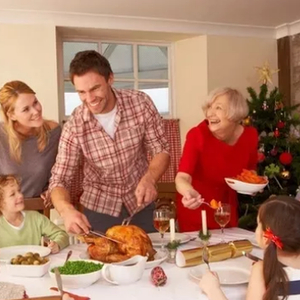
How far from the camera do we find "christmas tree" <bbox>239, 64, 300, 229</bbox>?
4086 mm

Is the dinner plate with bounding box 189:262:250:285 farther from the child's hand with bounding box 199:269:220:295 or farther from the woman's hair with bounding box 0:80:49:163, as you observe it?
the woman's hair with bounding box 0:80:49:163

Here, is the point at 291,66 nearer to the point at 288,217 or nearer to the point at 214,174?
the point at 214,174

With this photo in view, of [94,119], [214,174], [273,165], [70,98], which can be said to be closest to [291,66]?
[273,165]

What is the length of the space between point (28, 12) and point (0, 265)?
2.94 meters

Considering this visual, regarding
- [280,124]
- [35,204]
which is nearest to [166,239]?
[35,204]

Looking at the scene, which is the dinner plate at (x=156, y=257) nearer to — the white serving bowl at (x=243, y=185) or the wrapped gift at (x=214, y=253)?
the wrapped gift at (x=214, y=253)

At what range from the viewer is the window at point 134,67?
15.4ft

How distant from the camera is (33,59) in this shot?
13.7 feet

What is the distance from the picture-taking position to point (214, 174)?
2.29m

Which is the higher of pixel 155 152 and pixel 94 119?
pixel 94 119

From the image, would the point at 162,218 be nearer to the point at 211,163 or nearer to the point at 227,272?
the point at 227,272

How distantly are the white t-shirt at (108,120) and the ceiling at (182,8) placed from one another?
74.5 inches

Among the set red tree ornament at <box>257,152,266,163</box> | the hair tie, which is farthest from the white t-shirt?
red tree ornament at <box>257,152,266,163</box>

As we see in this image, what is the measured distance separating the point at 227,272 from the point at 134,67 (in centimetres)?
358
